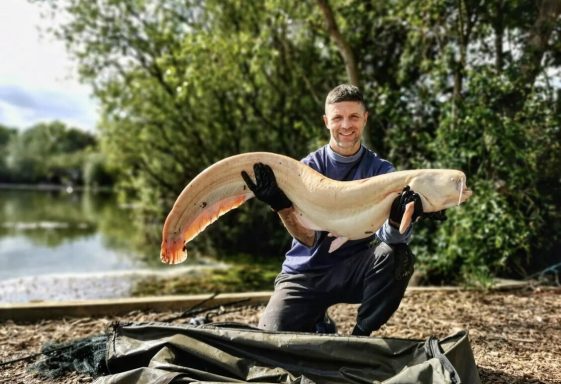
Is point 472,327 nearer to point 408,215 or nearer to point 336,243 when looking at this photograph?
point 336,243

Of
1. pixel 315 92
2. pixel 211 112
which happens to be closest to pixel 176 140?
pixel 211 112

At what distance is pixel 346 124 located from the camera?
10.3 ft

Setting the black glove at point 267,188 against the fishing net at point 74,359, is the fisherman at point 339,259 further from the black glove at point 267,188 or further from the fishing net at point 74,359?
the fishing net at point 74,359

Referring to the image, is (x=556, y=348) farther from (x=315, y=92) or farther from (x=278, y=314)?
(x=315, y=92)

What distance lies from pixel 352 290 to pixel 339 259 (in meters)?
0.24

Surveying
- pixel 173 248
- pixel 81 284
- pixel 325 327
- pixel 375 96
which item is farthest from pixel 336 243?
pixel 81 284

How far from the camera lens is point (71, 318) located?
4363 mm

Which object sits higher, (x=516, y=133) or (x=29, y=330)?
(x=516, y=133)

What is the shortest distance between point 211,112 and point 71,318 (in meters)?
9.14

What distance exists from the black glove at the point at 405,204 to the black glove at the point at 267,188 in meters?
0.69

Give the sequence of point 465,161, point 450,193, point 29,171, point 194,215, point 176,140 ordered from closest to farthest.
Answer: point 450,193 → point 194,215 → point 465,161 → point 176,140 → point 29,171

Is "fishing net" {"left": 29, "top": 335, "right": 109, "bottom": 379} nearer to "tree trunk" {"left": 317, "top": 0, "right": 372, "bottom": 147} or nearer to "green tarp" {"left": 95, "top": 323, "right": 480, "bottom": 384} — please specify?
"green tarp" {"left": 95, "top": 323, "right": 480, "bottom": 384}

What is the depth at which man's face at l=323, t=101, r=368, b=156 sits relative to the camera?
123 inches

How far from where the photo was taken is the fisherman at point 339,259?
3031 mm
